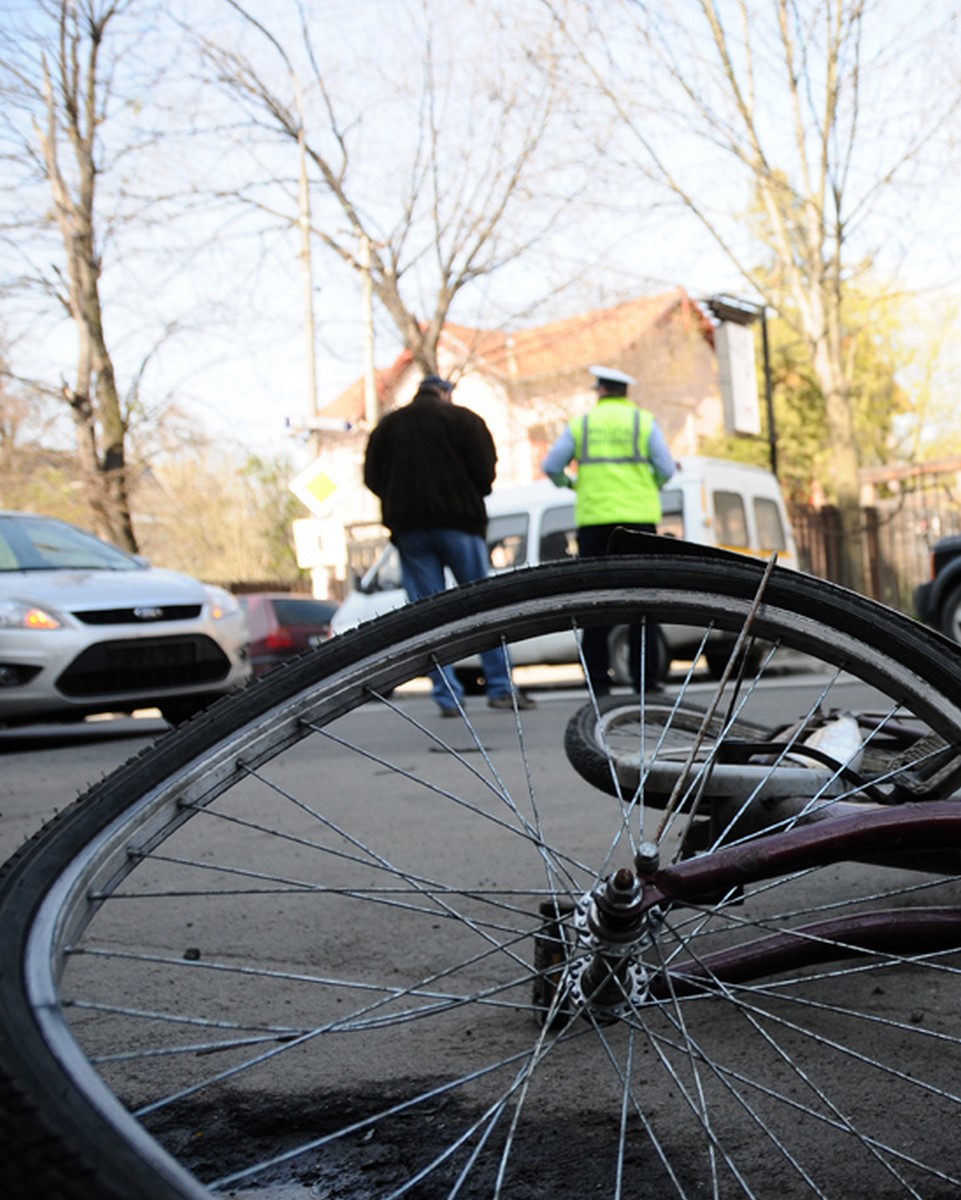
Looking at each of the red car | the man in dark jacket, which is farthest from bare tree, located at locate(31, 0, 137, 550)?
the man in dark jacket

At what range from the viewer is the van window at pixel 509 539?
605 inches

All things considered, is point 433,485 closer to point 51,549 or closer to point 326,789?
point 51,549

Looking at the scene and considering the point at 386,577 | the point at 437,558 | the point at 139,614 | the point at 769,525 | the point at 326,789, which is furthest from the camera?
the point at 769,525

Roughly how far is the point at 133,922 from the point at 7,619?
5.12 metres

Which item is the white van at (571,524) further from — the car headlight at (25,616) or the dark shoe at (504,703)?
the car headlight at (25,616)

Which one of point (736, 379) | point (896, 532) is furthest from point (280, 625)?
point (896, 532)

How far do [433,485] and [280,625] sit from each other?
11.1m

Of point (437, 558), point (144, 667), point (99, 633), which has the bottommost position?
point (144, 667)

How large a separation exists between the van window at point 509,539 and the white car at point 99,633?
6.34m

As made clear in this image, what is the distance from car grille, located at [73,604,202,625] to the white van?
5.55 metres

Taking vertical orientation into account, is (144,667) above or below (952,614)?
above

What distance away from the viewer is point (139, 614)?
332 inches

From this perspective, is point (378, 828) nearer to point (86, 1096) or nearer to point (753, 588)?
point (753, 588)

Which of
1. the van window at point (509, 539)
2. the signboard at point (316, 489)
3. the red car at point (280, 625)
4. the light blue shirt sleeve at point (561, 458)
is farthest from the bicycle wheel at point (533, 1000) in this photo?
the red car at point (280, 625)
